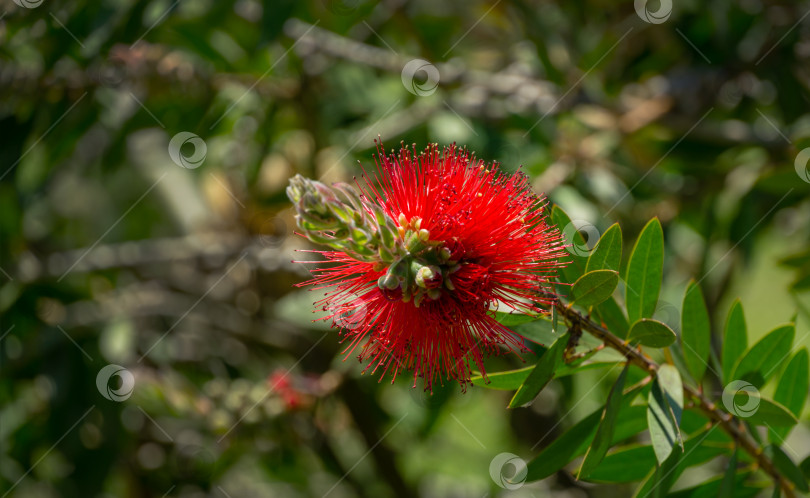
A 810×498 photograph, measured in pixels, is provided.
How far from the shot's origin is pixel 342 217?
3.62 feet

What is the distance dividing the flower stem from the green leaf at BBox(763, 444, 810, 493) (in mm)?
29

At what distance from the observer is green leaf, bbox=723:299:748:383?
1.42m

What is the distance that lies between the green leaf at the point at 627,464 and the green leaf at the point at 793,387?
25 centimetres

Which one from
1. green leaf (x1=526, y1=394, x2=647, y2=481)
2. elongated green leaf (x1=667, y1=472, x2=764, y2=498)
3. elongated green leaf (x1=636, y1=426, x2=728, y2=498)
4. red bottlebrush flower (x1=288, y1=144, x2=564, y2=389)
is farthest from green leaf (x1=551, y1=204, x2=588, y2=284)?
elongated green leaf (x1=667, y1=472, x2=764, y2=498)

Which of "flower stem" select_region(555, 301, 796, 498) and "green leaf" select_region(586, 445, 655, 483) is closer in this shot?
"flower stem" select_region(555, 301, 796, 498)

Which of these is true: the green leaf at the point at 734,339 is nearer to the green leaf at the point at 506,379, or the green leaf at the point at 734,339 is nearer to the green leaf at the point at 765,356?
the green leaf at the point at 765,356

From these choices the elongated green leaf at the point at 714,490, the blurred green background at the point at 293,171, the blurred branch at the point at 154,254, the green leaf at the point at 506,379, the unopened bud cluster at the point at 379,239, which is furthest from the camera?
the blurred branch at the point at 154,254

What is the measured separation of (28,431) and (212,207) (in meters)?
1.61

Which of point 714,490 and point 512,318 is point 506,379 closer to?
point 512,318

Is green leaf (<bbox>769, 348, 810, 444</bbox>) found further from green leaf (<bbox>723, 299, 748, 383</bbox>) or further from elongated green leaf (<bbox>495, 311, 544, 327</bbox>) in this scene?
elongated green leaf (<bbox>495, 311, 544, 327</bbox>)

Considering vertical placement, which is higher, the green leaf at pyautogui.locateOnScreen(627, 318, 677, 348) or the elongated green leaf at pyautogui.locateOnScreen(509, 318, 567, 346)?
the green leaf at pyautogui.locateOnScreen(627, 318, 677, 348)

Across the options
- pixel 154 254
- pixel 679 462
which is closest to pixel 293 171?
pixel 154 254

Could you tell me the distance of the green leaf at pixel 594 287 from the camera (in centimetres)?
112

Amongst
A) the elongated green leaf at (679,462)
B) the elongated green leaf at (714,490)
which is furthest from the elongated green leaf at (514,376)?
the elongated green leaf at (714,490)
